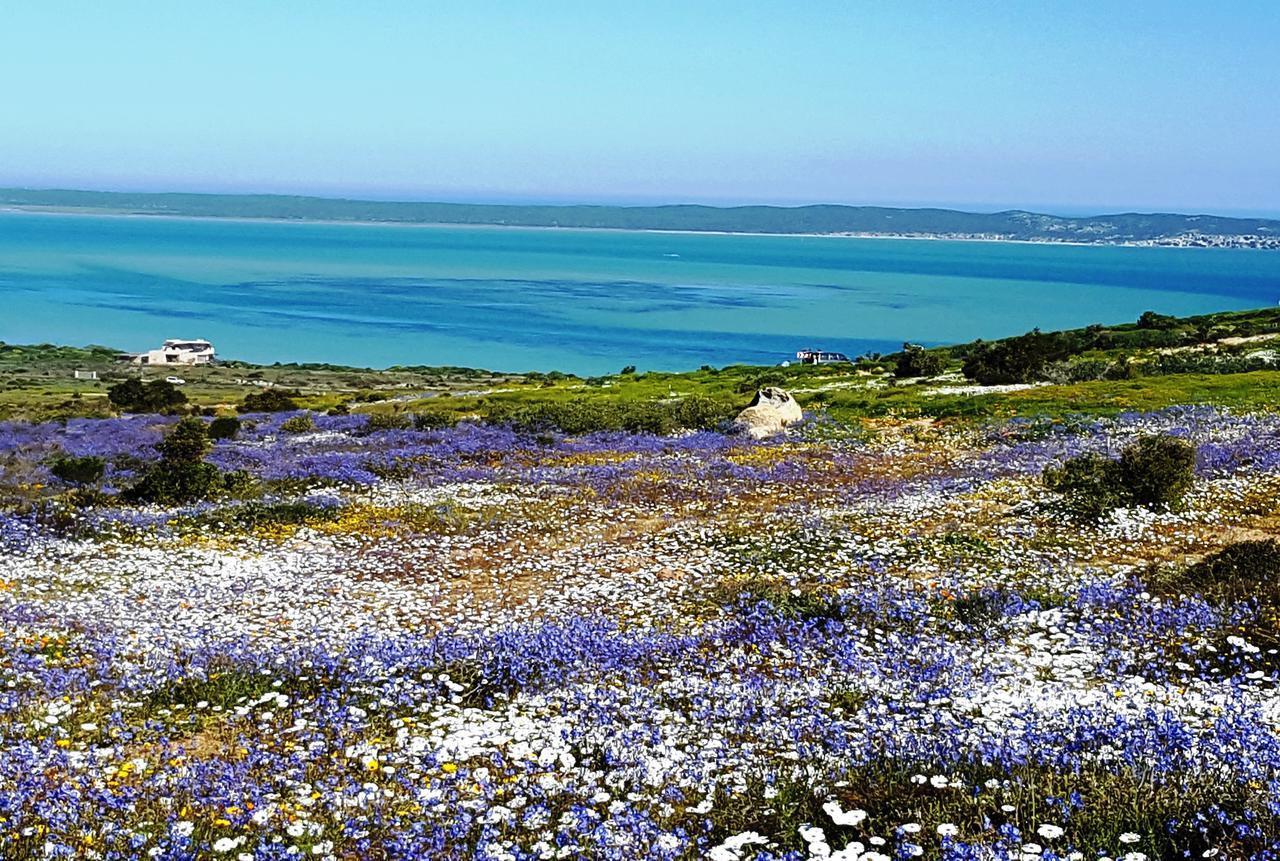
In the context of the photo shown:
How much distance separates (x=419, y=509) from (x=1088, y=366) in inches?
1584

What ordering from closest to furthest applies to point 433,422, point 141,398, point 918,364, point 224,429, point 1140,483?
point 1140,483 → point 224,429 → point 433,422 → point 918,364 → point 141,398

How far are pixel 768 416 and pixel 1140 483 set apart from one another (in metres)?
17.0

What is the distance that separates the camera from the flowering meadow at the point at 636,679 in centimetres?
839

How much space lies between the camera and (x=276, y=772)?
9656 mm

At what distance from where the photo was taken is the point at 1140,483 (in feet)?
70.0

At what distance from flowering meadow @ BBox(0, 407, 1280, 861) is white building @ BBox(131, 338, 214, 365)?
10527 centimetres

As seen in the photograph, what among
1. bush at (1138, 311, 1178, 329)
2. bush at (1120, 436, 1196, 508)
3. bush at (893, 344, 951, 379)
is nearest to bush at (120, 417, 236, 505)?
bush at (1120, 436, 1196, 508)

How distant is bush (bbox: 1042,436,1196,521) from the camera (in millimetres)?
21094

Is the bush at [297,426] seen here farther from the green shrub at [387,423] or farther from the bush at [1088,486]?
the bush at [1088,486]

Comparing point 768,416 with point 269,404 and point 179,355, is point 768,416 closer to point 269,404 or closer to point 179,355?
point 269,404

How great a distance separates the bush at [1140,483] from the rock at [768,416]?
588 inches

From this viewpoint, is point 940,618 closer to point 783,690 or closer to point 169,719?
point 783,690

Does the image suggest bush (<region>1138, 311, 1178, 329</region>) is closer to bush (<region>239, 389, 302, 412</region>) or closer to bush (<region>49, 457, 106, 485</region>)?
bush (<region>239, 389, 302, 412</region>)

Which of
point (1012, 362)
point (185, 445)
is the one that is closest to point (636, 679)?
point (185, 445)
